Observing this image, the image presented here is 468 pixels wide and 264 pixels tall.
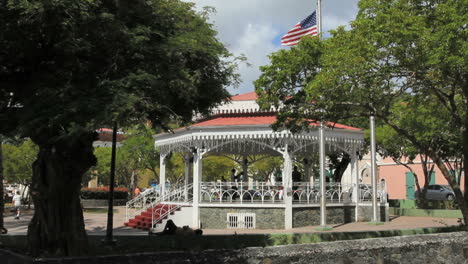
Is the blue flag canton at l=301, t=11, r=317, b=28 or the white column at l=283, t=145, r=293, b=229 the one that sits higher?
the blue flag canton at l=301, t=11, r=317, b=28

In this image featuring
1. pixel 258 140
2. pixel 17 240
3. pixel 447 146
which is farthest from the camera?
pixel 447 146

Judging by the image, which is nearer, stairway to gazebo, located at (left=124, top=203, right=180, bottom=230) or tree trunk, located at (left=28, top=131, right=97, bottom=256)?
tree trunk, located at (left=28, top=131, right=97, bottom=256)

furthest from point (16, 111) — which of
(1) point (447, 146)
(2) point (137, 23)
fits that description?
(1) point (447, 146)

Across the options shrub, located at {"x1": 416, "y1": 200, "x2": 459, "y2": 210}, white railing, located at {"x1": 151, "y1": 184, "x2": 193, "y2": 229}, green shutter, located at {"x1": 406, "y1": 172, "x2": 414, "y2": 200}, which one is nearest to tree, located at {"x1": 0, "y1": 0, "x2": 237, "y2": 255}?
white railing, located at {"x1": 151, "y1": 184, "x2": 193, "y2": 229}

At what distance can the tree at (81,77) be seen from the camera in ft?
23.5

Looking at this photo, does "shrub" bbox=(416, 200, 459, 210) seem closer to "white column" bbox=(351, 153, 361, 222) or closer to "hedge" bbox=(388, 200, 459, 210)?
"hedge" bbox=(388, 200, 459, 210)

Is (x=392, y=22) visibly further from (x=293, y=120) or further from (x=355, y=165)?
(x=355, y=165)

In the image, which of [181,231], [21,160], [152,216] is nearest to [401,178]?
[152,216]

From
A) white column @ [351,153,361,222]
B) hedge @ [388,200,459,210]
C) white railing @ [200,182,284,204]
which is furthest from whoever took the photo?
hedge @ [388,200,459,210]

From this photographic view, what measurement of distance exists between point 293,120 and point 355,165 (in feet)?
33.9

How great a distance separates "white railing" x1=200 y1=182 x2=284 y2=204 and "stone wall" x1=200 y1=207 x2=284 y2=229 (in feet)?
1.25

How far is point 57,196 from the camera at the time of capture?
9.52 metres

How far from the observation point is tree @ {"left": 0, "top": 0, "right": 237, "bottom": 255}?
7.16 m

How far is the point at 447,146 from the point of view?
1160 inches
